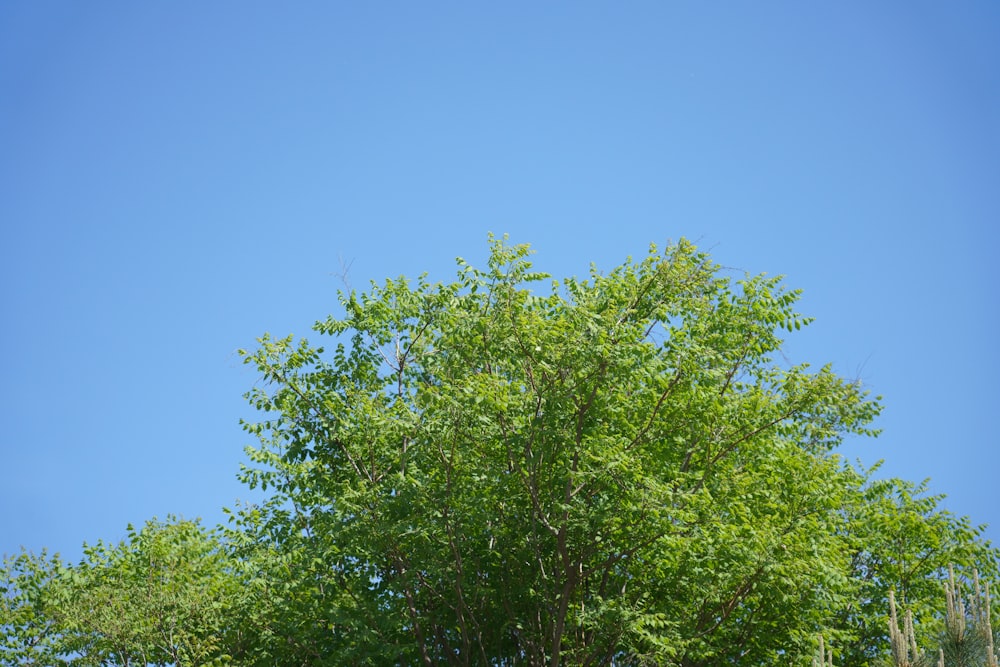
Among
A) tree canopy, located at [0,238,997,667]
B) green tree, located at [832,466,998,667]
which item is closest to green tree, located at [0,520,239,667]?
tree canopy, located at [0,238,997,667]

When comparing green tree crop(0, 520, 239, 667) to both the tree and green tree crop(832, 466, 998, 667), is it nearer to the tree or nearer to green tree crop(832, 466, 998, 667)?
the tree

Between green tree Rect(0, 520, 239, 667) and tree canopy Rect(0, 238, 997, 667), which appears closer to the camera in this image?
tree canopy Rect(0, 238, 997, 667)

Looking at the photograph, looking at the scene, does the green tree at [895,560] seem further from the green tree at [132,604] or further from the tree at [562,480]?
the green tree at [132,604]

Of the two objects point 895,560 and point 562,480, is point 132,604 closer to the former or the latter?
point 562,480

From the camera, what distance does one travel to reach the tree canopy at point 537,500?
18516 mm

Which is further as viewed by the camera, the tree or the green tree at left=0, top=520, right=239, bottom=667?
the green tree at left=0, top=520, right=239, bottom=667

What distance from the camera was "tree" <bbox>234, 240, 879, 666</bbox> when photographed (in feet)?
60.5

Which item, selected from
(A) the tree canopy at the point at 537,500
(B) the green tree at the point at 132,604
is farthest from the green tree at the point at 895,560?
(B) the green tree at the point at 132,604

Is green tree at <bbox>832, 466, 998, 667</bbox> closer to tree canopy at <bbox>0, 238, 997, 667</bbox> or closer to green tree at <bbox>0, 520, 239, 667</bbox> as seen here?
tree canopy at <bbox>0, 238, 997, 667</bbox>

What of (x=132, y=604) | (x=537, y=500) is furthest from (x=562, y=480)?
(x=132, y=604)

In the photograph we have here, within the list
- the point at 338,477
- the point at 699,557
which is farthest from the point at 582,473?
the point at 338,477

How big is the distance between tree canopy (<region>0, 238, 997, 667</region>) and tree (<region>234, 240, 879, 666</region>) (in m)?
0.06

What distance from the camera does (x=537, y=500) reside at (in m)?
18.2

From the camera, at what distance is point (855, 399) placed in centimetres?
2009
